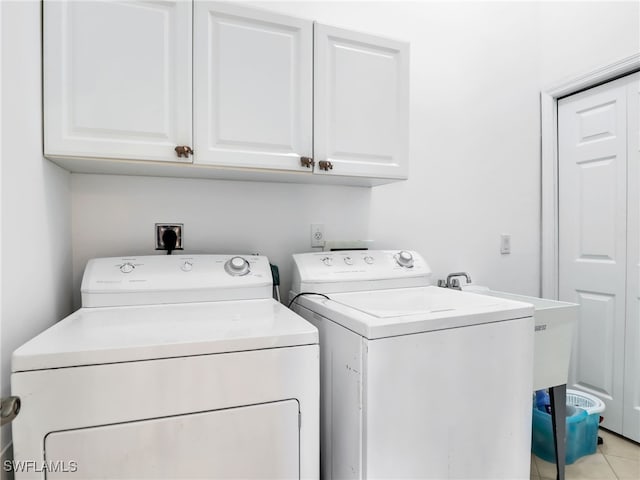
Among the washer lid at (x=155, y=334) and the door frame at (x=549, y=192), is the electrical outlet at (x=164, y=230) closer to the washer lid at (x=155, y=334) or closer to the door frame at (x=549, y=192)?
the washer lid at (x=155, y=334)

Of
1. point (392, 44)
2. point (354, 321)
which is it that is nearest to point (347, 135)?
point (392, 44)

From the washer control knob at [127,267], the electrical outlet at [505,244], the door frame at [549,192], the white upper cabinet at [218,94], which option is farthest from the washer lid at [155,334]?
the door frame at [549,192]

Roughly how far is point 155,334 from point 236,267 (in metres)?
0.55

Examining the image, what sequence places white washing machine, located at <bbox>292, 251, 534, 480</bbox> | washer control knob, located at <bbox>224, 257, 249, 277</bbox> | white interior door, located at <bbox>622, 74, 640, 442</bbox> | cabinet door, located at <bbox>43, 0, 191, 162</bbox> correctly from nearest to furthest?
white washing machine, located at <bbox>292, 251, 534, 480</bbox> → cabinet door, located at <bbox>43, 0, 191, 162</bbox> → washer control knob, located at <bbox>224, 257, 249, 277</bbox> → white interior door, located at <bbox>622, 74, 640, 442</bbox>

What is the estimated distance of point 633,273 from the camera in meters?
2.08

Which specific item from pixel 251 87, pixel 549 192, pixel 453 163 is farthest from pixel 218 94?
pixel 549 192

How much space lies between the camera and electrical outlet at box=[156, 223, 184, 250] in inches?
63.6

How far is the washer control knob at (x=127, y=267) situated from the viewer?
1.39 metres

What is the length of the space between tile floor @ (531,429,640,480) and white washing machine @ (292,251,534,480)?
715mm

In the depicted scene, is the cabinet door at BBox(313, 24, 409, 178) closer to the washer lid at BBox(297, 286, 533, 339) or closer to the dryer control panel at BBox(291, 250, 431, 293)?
the dryer control panel at BBox(291, 250, 431, 293)

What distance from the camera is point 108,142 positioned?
1.25 m

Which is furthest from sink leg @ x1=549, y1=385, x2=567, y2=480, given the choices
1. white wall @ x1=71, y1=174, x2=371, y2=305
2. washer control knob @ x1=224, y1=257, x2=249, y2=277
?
washer control knob @ x1=224, y1=257, x2=249, y2=277

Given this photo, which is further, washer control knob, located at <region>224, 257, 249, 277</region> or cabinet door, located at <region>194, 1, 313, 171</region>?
washer control knob, located at <region>224, 257, 249, 277</region>

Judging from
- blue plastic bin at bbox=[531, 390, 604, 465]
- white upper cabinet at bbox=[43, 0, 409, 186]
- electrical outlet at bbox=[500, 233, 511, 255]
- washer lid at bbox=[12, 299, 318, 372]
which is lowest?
blue plastic bin at bbox=[531, 390, 604, 465]
